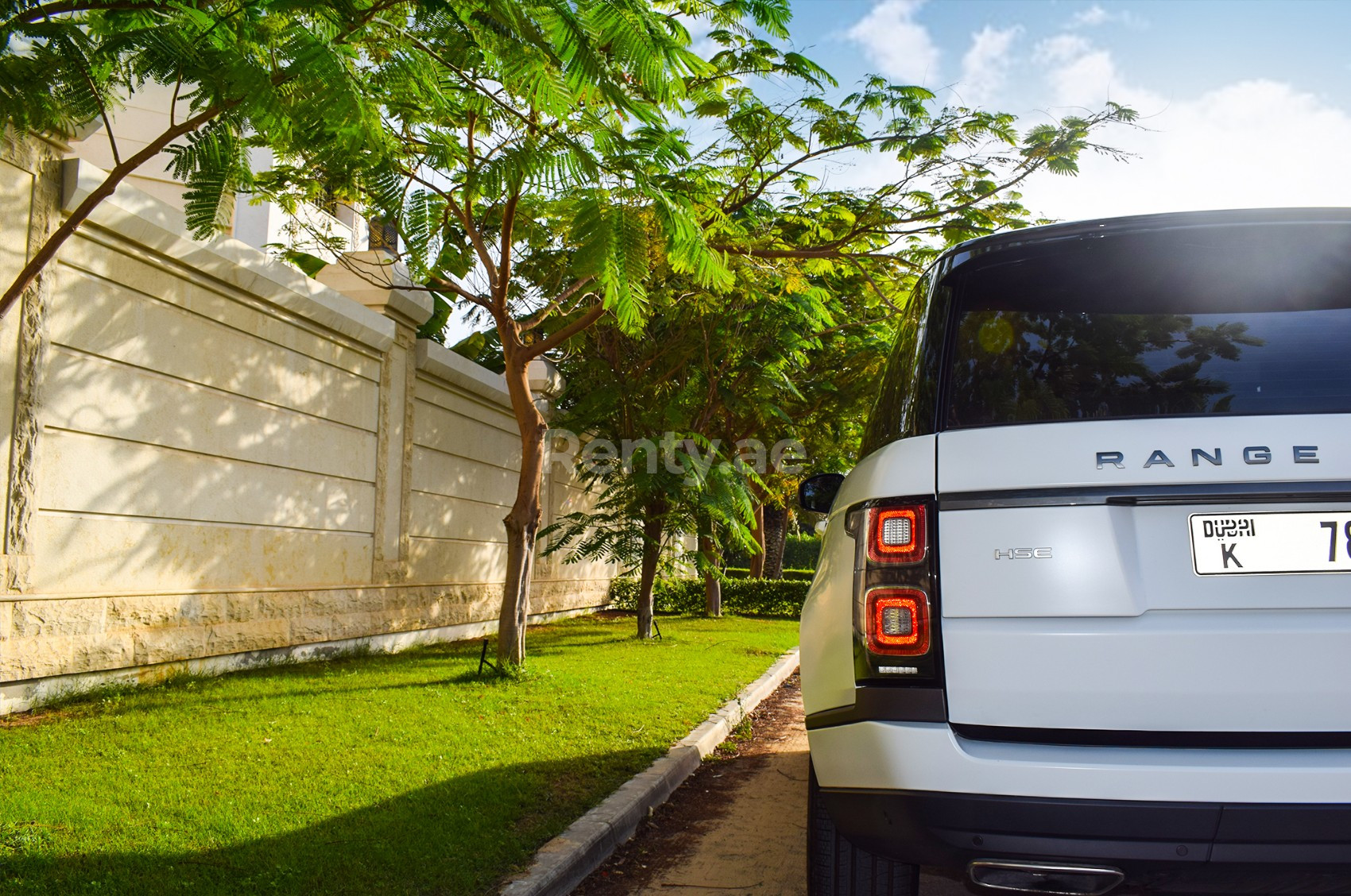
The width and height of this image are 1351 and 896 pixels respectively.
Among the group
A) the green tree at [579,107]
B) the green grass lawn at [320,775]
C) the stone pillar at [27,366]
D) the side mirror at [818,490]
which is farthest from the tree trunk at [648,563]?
the side mirror at [818,490]

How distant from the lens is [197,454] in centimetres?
794

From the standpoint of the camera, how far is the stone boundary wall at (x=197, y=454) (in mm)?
6398

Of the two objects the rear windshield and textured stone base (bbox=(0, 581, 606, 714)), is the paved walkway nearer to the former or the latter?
the rear windshield

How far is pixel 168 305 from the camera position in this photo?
7.59 metres

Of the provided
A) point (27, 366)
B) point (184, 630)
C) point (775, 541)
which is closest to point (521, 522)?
point (184, 630)

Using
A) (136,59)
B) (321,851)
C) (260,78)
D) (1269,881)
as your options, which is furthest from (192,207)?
(1269,881)

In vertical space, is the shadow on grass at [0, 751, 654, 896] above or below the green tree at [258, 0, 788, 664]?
below

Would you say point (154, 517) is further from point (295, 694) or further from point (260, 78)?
point (260, 78)

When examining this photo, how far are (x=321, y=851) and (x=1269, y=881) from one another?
3212 millimetres

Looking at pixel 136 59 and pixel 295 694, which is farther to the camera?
pixel 295 694

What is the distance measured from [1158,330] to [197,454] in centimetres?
736

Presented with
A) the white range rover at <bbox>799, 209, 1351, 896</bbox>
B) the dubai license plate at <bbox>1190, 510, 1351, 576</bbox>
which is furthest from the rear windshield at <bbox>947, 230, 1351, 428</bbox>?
the dubai license plate at <bbox>1190, 510, 1351, 576</bbox>

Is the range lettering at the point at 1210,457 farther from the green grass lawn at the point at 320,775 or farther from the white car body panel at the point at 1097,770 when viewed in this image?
the green grass lawn at the point at 320,775

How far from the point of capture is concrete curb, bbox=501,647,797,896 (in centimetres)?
384
